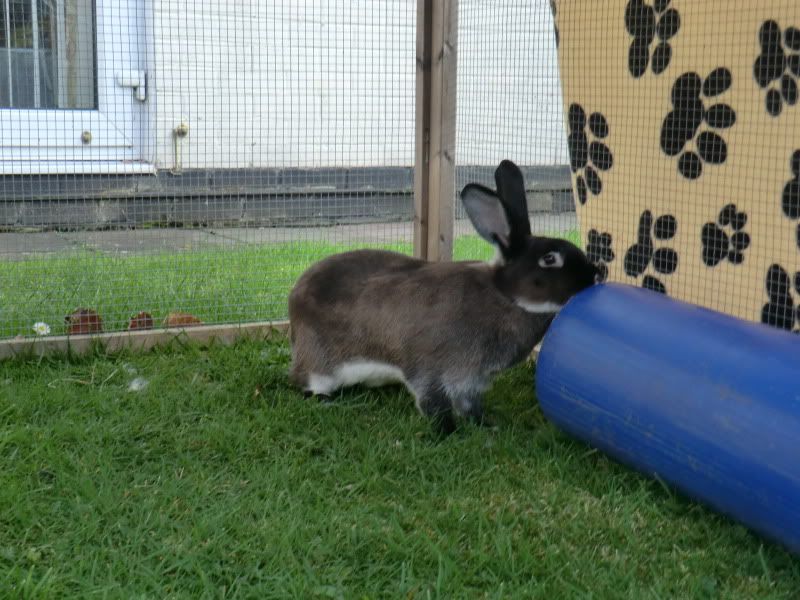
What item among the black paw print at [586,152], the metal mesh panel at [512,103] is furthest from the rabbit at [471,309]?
the metal mesh panel at [512,103]

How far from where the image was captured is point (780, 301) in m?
2.69

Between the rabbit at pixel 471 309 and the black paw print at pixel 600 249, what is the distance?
311mm

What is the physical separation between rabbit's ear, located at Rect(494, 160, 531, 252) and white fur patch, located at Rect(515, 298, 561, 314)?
5.9 inches

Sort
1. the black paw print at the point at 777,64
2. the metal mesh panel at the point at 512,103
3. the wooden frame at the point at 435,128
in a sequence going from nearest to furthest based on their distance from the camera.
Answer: the black paw print at the point at 777,64, the metal mesh panel at the point at 512,103, the wooden frame at the point at 435,128

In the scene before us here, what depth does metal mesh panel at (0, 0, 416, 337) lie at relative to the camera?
409 cm

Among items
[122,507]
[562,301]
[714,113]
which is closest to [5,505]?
[122,507]

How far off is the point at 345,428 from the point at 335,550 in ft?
2.48

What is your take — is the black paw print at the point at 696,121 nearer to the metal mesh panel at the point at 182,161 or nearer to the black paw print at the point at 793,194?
the black paw print at the point at 793,194

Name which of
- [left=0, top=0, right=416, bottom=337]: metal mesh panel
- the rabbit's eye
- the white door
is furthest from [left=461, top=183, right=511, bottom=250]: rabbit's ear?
Answer: the white door

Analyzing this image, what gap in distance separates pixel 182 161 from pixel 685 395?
10.9ft

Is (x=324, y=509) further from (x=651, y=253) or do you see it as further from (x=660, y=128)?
(x=660, y=128)

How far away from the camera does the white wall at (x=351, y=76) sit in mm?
3594

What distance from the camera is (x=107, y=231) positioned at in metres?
4.50

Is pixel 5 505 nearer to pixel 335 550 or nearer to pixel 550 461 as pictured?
pixel 335 550
